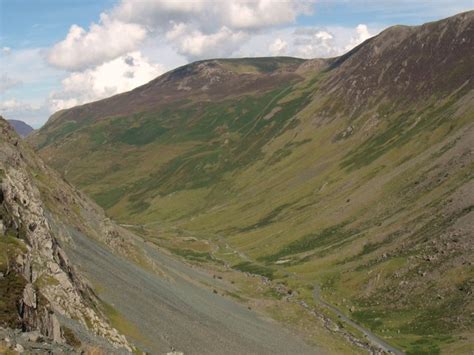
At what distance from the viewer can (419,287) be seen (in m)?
106

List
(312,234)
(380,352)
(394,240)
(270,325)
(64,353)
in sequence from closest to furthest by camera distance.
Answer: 1. (64,353)
2. (380,352)
3. (270,325)
4. (394,240)
5. (312,234)

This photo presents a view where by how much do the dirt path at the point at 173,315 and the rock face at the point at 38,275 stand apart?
733 cm

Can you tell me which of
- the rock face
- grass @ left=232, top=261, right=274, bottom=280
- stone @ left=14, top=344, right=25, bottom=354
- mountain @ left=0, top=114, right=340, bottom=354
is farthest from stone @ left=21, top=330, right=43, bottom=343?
grass @ left=232, top=261, right=274, bottom=280

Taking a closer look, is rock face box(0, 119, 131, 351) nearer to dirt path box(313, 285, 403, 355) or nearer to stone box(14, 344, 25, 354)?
stone box(14, 344, 25, 354)

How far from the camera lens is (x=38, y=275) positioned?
153 feet

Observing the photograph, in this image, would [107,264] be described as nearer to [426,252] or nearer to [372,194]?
[426,252]

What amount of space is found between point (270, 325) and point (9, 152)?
52027 millimetres

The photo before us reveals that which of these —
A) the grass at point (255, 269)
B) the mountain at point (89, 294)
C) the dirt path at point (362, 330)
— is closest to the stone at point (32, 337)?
the mountain at point (89, 294)

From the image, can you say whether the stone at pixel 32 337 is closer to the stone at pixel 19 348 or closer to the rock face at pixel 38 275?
the stone at pixel 19 348

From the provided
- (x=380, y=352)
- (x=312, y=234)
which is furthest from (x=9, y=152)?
(x=312, y=234)

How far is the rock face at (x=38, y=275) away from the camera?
36.0 meters

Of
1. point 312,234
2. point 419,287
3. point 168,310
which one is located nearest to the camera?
point 168,310

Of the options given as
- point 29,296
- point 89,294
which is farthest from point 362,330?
point 29,296

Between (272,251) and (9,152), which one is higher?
(9,152)
